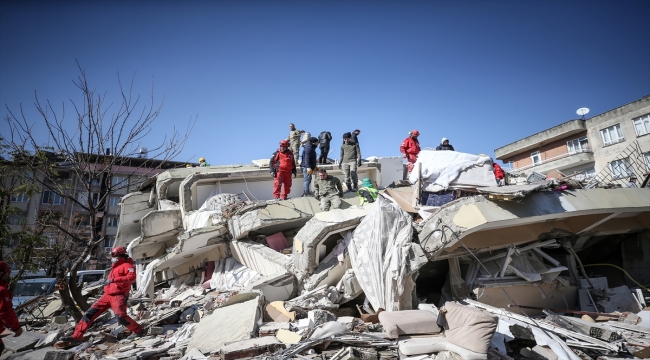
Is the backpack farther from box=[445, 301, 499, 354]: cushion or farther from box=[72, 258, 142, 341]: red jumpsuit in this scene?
box=[445, 301, 499, 354]: cushion

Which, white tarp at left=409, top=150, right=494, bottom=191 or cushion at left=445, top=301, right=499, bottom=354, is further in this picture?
white tarp at left=409, top=150, right=494, bottom=191

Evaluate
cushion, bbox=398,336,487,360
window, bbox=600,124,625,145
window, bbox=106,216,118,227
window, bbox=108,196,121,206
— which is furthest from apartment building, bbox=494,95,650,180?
window, bbox=108,196,121,206

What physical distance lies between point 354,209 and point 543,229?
4098 millimetres

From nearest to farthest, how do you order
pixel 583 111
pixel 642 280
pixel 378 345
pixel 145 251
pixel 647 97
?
pixel 378 345, pixel 642 280, pixel 145 251, pixel 647 97, pixel 583 111

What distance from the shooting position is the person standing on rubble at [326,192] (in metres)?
8.99

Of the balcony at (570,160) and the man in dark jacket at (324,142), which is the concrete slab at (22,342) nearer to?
the man in dark jacket at (324,142)

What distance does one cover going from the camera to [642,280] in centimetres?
804

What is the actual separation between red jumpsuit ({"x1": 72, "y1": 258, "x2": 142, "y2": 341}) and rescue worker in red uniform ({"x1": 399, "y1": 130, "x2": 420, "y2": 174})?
7.71 m

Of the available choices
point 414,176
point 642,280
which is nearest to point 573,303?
point 642,280

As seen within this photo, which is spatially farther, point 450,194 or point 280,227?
point 280,227

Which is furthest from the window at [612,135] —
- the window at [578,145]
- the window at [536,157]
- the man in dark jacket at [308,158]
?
the man in dark jacket at [308,158]

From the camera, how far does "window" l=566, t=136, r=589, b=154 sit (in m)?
22.3

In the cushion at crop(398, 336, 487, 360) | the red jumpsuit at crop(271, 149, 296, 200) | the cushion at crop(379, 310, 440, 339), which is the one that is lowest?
the cushion at crop(398, 336, 487, 360)

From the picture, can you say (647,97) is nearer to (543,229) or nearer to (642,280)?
(642,280)
